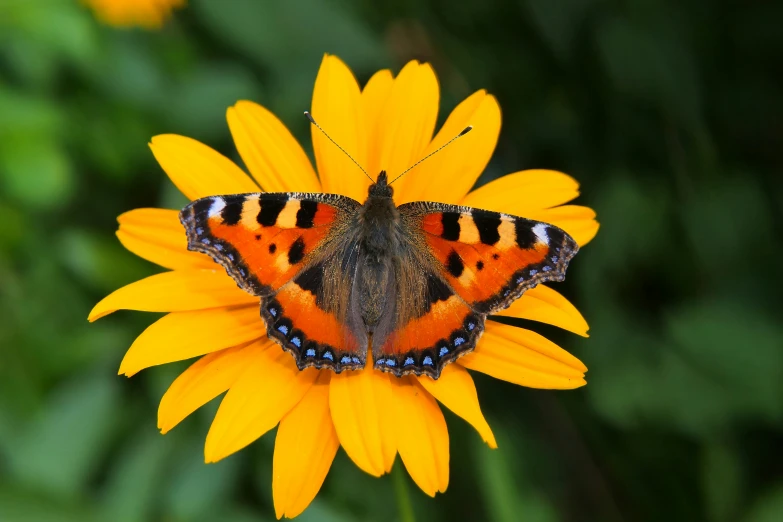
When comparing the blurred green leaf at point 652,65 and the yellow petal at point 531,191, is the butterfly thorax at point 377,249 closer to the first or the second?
the yellow petal at point 531,191

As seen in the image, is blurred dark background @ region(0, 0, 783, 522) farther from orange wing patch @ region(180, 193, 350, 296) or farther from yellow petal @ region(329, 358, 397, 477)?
orange wing patch @ region(180, 193, 350, 296)

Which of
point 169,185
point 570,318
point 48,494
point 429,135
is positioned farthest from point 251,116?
point 48,494

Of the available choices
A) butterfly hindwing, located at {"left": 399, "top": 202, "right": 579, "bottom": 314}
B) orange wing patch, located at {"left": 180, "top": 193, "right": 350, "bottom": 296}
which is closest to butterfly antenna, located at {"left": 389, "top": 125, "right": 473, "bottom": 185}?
butterfly hindwing, located at {"left": 399, "top": 202, "right": 579, "bottom": 314}

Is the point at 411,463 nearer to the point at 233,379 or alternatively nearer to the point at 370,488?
the point at 233,379

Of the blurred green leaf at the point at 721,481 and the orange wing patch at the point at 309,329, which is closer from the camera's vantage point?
the orange wing patch at the point at 309,329

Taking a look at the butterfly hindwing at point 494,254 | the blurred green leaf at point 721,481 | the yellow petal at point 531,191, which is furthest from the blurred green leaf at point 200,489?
the blurred green leaf at point 721,481

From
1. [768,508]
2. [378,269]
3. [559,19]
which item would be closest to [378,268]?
[378,269]

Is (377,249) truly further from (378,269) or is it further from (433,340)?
(433,340)
